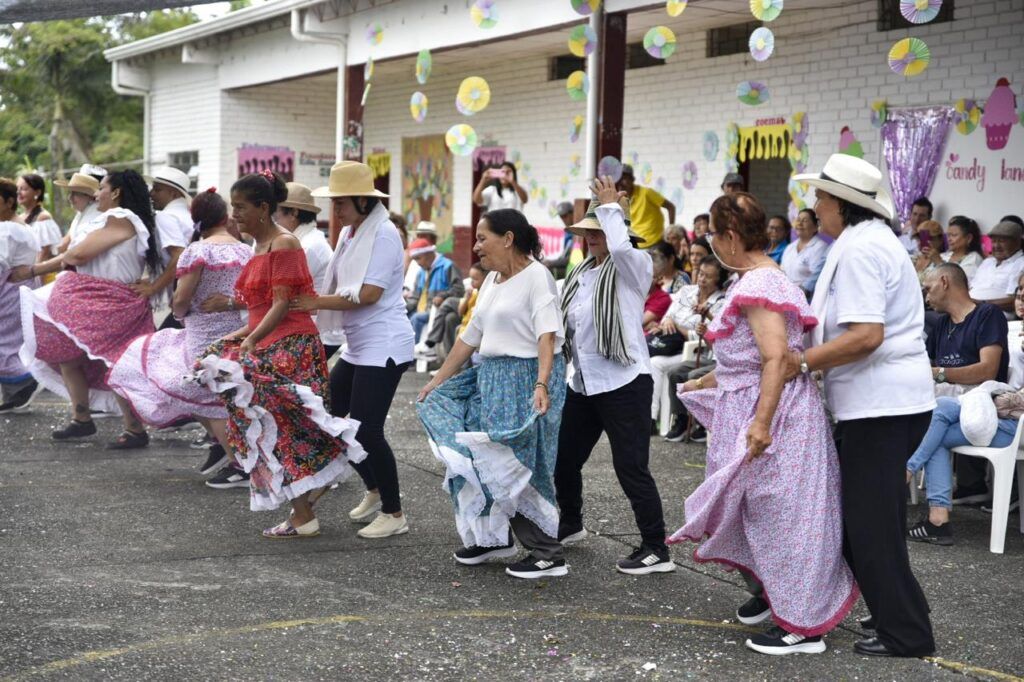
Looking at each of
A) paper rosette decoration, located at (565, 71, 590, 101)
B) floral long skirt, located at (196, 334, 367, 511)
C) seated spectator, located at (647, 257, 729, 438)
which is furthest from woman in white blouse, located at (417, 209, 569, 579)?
paper rosette decoration, located at (565, 71, 590, 101)

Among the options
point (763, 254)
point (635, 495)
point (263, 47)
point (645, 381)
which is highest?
point (263, 47)

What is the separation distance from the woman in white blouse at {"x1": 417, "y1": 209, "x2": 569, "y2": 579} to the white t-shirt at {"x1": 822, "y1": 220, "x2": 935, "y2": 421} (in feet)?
4.35

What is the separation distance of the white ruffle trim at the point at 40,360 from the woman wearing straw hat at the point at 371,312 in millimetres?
2743

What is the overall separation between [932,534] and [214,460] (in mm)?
4153

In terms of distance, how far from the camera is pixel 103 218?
8383mm

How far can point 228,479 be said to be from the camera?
7562 millimetres

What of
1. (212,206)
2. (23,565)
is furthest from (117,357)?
(23,565)

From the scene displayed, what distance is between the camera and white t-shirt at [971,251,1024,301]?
10070 mm

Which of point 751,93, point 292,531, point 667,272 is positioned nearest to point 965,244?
point 751,93

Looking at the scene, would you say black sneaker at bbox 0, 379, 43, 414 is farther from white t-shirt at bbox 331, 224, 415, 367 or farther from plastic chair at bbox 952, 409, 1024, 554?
plastic chair at bbox 952, 409, 1024, 554

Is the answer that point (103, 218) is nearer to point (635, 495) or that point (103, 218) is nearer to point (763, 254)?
point (635, 495)

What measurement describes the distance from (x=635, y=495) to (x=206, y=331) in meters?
3.02

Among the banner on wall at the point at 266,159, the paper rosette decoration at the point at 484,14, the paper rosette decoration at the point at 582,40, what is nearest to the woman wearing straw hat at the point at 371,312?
the paper rosette decoration at the point at 582,40

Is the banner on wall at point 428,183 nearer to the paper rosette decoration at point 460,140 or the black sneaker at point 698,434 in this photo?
the paper rosette decoration at point 460,140
